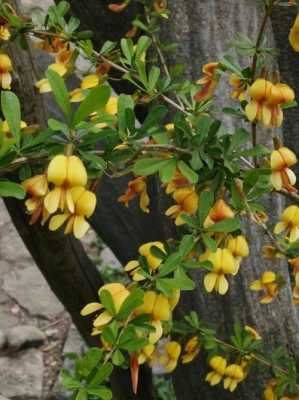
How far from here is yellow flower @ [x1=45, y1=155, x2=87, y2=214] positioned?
633 mm

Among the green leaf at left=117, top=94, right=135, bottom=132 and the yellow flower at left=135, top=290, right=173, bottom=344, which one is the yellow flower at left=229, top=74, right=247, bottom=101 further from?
the yellow flower at left=135, top=290, right=173, bottom=344

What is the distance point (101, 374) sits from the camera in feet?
2.25

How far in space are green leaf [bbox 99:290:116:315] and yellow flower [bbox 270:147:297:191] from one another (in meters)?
0.23

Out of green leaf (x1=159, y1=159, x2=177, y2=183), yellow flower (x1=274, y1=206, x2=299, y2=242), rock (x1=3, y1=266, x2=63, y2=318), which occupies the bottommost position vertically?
rock (x1=3, y1=266, x2=63, y2=318)

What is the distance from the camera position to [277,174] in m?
0.79

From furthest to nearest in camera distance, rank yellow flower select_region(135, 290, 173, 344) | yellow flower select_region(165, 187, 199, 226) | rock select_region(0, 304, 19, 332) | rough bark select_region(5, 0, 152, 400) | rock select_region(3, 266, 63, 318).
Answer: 1. rock select_region(3, 266, 63, 318)
2. rock select_region(0, 304, 19, 332)
3. rough bark select_region(5, 0, 152, 400)
4. yellow flower select_region(165, 187, 199, 226)
5. yellow flower select_region(135, 290, 173, 344)

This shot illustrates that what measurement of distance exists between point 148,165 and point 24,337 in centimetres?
253

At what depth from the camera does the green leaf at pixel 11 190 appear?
670mm

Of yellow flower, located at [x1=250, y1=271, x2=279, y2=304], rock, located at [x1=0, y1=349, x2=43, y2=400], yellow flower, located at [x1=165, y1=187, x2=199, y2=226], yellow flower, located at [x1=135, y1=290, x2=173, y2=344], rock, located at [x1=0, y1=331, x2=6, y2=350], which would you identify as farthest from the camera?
rock, located at [x1=0, y1=331, x2=6, y2=350]

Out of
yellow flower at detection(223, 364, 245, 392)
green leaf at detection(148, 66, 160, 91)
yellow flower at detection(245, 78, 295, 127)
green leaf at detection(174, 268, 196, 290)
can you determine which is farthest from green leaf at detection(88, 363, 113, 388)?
yellow flower at detection(223, 364, 245, 392)

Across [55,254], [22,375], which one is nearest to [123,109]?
[55,254]

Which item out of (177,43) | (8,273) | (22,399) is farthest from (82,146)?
(8,273)

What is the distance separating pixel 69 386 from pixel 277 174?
331mm

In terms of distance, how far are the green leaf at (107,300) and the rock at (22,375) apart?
2.21 m
